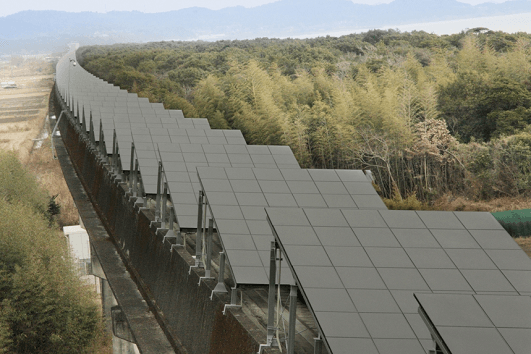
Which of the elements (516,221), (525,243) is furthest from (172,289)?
(516,221)

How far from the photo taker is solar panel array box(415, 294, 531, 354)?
352 cm

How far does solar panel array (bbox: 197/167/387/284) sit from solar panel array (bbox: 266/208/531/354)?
1.50 m

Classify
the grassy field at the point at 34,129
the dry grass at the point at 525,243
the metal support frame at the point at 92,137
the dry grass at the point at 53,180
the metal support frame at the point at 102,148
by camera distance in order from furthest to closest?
the grassy field at the point at 34,129, the dry grass at the point at 53,180, the metal support frame at the point at 92,137, the metal support frame at the point at 102,148, the dry grass at the point at 525,243

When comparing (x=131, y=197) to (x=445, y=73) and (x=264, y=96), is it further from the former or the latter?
(x=445, y=73)

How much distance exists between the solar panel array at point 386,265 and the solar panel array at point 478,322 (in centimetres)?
95

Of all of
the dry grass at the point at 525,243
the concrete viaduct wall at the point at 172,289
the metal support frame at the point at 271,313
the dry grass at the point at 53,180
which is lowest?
the dry grass at the point at 53,180

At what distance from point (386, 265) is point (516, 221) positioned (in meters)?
16.1

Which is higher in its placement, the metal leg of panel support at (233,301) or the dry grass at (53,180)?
the metal leg of panel support at (233,301)

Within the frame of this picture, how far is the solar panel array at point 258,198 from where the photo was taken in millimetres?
7289

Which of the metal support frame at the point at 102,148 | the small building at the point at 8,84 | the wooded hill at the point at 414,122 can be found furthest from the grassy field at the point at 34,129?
the metal support frame at the point at 102,148

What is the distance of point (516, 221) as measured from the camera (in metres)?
19.9

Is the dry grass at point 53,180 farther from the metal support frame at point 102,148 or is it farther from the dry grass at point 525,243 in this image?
the dry grass at point 525,243

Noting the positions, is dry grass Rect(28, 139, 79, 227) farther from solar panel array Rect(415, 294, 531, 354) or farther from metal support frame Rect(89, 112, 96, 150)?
solar panel array Rect(415, 294, 531, 354)

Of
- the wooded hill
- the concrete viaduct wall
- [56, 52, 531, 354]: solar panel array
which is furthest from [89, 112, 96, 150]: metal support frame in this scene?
[56, 52, 531, 354]: solar panel array
